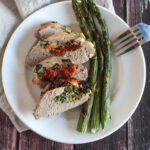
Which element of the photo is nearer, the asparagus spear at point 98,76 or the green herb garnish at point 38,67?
the green herb garnish at point 38,67

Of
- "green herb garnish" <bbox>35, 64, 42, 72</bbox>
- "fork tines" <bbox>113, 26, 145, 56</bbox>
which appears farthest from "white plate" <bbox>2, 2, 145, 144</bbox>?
"green herb garnish" <bbox>35, 64, 42, 72</bbox>

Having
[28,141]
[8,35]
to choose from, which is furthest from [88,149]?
[8,35]

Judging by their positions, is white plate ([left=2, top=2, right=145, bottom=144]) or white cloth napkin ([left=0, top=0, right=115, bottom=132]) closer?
white plate ([left=2, top=2, right=145, bottom=144])

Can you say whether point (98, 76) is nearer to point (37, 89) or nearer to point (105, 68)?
point (105, 68)

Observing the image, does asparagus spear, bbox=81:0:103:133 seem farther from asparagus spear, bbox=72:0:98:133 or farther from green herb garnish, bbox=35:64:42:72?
green herb garnish, bbox=35:64:42:72

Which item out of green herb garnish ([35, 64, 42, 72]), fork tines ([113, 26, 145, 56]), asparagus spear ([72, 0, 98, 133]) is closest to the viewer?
green herb garnish ([35, 64, 42, 72])

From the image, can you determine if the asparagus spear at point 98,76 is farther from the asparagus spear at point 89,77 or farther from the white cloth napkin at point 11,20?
the white cloth napkin at point 11,20

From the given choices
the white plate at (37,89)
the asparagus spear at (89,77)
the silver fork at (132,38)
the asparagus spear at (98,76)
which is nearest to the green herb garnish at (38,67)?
the white plate at (37,89)
